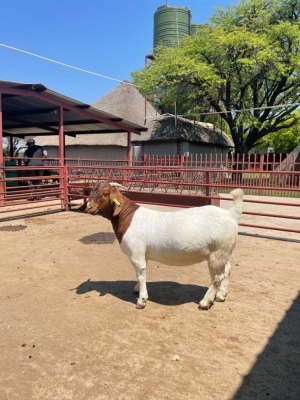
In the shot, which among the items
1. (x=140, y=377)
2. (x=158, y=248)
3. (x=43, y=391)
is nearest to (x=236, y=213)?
(x=158, y=248)

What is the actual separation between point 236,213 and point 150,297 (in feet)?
4.53

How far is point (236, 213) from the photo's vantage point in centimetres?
370

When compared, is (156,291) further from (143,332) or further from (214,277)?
(143,332)

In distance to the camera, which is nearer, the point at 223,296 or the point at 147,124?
the point at 223,296

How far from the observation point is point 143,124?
87.1 ft

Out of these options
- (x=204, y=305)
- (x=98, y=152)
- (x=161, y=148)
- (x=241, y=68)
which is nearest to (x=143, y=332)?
(x=204, y=305)


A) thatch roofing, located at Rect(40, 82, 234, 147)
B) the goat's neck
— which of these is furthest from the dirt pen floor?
thatch roofing, located at Rect(40, 82, 234, 147)

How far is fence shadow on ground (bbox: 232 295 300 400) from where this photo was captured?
7.85 feet

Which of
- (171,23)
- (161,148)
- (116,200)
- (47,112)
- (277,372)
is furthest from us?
(171,23)

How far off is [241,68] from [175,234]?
795 inches

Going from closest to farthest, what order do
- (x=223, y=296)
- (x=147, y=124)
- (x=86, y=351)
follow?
(x=86, y=351) < (x=223, y=296) < (x=147, y=124)

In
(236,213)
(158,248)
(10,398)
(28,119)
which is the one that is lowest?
(10,398)

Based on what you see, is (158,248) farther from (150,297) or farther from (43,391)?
(43,391)

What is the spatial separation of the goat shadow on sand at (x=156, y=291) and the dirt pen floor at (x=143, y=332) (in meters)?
0.01
